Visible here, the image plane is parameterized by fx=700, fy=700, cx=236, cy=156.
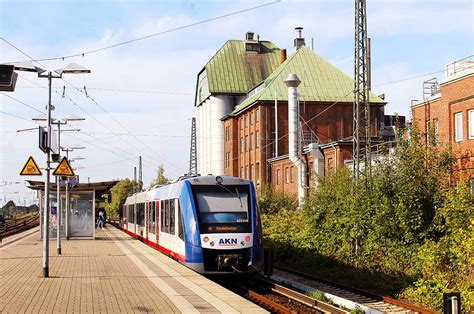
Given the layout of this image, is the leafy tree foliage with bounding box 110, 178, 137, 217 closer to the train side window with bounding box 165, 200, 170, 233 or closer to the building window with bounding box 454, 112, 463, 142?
the building window with bounding box 454, 112, 463, 142

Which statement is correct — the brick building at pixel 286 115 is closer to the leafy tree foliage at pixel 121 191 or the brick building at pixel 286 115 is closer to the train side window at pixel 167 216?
the leafy tree foliage at pixel 121 191

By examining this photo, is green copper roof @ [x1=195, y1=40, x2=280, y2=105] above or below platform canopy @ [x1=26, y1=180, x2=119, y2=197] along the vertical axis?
above

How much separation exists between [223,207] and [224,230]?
2.57ft

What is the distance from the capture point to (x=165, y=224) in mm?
23516

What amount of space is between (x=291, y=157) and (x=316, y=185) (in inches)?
890

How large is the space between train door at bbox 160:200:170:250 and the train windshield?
3.31 m

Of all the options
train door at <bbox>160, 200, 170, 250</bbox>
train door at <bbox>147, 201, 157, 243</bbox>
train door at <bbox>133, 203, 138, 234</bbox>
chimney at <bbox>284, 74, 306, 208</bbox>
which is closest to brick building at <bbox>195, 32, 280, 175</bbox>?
chimney at <bbox>284, 74, 306, 208</bbox>

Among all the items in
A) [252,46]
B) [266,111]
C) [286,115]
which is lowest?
[286,115]

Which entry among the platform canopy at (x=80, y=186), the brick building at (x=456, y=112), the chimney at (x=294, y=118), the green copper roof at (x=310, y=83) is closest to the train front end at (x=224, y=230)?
the brick building at (x=456, y=112)

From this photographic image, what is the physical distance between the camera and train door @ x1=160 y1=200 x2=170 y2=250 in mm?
22609

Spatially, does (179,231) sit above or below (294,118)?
below

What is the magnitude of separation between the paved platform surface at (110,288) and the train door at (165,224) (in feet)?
1.94

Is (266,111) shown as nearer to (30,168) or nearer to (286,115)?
(286,115)

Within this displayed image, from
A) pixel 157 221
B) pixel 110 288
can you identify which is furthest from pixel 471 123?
pixel 110 288
